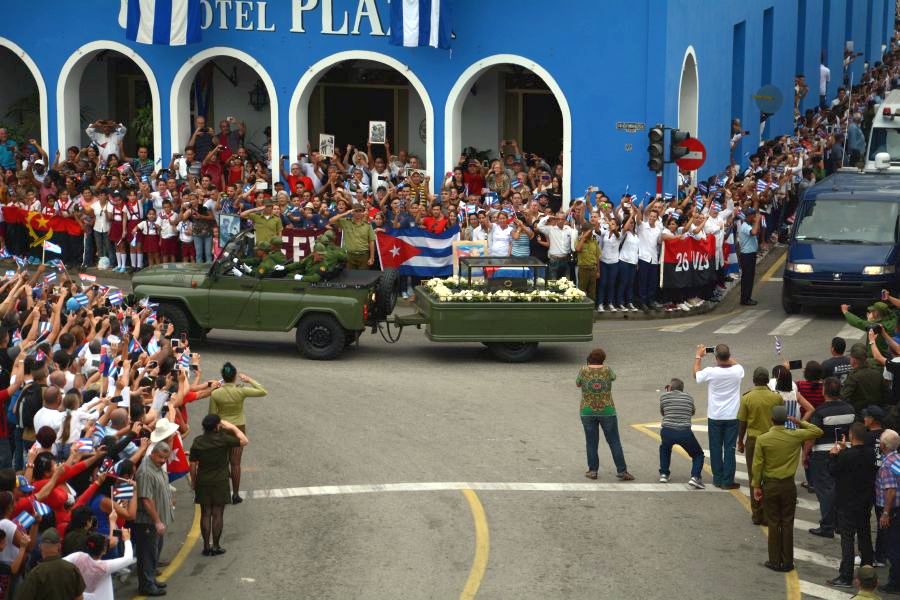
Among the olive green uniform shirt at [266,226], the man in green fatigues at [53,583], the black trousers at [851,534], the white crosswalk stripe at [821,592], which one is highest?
the olive green uniform shirt at [266,226]

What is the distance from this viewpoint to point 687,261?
2712cm

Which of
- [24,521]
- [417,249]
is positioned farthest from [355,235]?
[24,521]

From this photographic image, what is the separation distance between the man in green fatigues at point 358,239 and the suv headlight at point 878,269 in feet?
27.7

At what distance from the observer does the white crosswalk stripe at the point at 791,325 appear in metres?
25.5

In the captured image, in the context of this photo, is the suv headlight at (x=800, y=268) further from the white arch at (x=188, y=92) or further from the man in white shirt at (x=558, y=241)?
the white arch at (x=188, y=92)

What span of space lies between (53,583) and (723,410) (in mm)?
8056

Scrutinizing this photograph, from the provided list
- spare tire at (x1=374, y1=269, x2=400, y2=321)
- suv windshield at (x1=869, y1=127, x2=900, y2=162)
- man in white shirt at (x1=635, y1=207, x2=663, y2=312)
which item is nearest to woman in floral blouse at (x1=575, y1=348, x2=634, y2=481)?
spare tire at (x1=374, y1=269, x2=400, y2=321)

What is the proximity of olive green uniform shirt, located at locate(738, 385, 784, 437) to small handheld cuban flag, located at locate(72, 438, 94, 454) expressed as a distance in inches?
264

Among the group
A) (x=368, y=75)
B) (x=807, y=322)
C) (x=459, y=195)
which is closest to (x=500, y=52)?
(x=459, y=195)

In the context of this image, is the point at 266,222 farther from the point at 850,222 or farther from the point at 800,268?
the point at 850,222

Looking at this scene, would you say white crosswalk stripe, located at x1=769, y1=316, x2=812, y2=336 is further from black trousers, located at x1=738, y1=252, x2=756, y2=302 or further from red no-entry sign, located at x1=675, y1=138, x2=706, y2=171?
red no-entry sign, located at x1=675, y1=138, x2=706, y2=171

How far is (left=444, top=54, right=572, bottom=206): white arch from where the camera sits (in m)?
29.9

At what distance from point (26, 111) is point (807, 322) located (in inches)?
746

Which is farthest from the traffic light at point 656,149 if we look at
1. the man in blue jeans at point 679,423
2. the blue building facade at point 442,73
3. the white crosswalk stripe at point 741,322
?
the man in blue jeans at point 679,423
